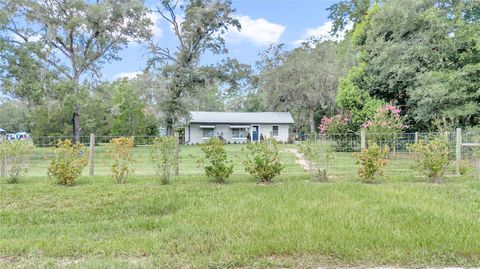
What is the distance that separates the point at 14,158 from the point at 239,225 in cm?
632

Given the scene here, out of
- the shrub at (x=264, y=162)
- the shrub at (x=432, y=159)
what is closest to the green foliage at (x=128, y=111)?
the shrub at (x=264, y=162)

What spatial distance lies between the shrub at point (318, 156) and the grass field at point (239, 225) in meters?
0.97

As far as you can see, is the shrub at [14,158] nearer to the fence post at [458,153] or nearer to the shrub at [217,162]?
the shrub at [217,162]

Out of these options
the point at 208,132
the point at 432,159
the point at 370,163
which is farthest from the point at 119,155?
the point at 208,132

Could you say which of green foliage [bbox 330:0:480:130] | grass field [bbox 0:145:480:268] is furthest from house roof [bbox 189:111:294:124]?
grass field [bbox 0:145:480:268]

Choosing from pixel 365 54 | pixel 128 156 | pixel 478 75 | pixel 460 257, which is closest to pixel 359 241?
pixel 460 257

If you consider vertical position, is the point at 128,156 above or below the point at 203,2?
below

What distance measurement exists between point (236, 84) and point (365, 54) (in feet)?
43.4

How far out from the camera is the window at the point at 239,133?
34.6 meters

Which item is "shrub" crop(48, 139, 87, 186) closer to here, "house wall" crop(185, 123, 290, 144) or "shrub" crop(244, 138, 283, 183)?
"shrub" crop(244, 138, 283, 183)

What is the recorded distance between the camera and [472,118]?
13094 millimetres

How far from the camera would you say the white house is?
111ft

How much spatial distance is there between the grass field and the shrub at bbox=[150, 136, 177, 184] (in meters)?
0.48

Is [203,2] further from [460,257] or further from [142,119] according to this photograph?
[460,257]
